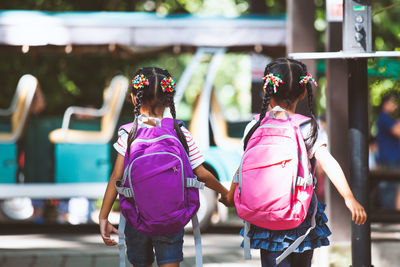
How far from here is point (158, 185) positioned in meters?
4.21

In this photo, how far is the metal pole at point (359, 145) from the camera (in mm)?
4836

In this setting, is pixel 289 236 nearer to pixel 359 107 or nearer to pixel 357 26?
pixel 359 107

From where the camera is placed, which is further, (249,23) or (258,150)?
(249,23)

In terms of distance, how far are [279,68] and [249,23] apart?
5.33 m

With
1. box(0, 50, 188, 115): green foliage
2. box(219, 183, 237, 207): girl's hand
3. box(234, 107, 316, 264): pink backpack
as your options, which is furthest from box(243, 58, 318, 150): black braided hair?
box(0, 50, 188, 115): green foliage

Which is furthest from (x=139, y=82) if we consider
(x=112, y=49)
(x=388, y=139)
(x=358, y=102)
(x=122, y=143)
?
(x=388, y=139)

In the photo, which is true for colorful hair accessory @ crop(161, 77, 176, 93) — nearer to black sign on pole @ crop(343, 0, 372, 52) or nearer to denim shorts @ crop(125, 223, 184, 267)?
denim shorts @ crop(125, 223, 184, 267)

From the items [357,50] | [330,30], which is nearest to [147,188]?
[357,50]

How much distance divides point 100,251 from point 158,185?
12.3ft

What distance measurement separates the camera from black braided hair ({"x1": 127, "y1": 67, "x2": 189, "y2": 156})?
14.3 feet

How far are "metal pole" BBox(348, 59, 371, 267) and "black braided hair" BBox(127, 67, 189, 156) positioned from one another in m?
1.05

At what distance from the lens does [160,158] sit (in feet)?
13.9

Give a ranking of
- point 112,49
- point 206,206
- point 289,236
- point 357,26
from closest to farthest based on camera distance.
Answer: point 289,236, point 357,26, point 206,206, point 112,49

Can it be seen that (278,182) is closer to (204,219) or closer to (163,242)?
(163,242)
